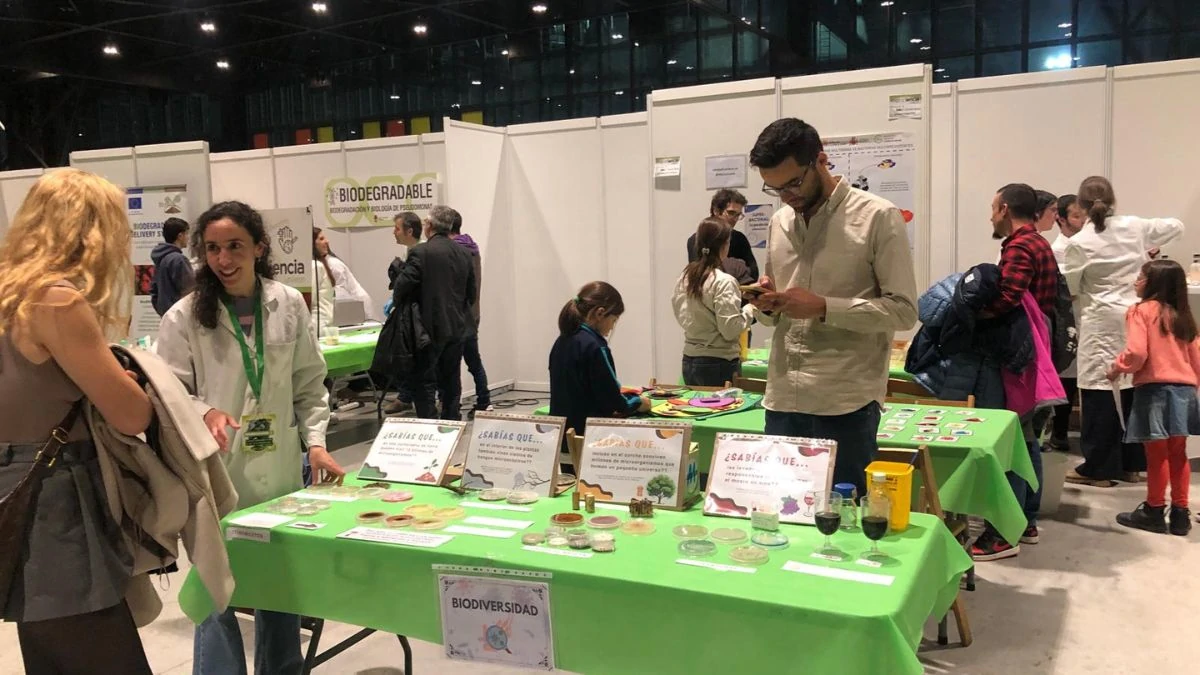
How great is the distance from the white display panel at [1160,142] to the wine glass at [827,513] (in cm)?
470

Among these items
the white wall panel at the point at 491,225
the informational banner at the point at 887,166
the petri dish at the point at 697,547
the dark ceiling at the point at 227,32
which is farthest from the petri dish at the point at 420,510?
the dark ceiling at the point at 227,32

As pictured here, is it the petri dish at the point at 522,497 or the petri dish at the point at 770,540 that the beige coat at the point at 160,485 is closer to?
the petri dish at the point at 522,497

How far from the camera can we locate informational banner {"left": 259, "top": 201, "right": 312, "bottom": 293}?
475 cm

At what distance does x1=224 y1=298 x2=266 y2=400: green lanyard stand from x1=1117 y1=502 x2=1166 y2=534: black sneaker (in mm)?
3826

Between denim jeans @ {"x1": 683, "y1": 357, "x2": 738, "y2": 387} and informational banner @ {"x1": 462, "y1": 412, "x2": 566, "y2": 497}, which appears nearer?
informational banner @ {"x1": 462, "y1": 412, "x2": 566, "y2": 497}

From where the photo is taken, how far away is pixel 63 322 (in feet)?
4.88

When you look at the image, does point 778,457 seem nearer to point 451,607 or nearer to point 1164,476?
point 451,607

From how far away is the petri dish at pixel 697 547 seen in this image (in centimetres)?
179

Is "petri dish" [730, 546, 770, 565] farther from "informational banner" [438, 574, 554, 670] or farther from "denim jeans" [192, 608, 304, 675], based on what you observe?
"denim jeans" [192, 608, 304, 675]

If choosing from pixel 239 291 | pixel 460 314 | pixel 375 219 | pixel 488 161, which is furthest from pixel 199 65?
pixel 239 291

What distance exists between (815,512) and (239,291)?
1490 millimetres

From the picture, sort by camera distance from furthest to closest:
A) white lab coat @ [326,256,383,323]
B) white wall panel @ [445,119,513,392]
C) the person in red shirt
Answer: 1. white wall panel @ [445,119,513,392]
2. white lab coat @ [326,256,383,323]
3. the person in red shirt

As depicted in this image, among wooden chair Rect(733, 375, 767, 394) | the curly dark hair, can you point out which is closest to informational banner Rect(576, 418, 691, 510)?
the curly dark hair

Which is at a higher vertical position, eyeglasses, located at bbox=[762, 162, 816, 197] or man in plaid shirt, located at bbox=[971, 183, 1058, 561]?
eyeglasses, located at bbox=[762, 162, 816, 197]
